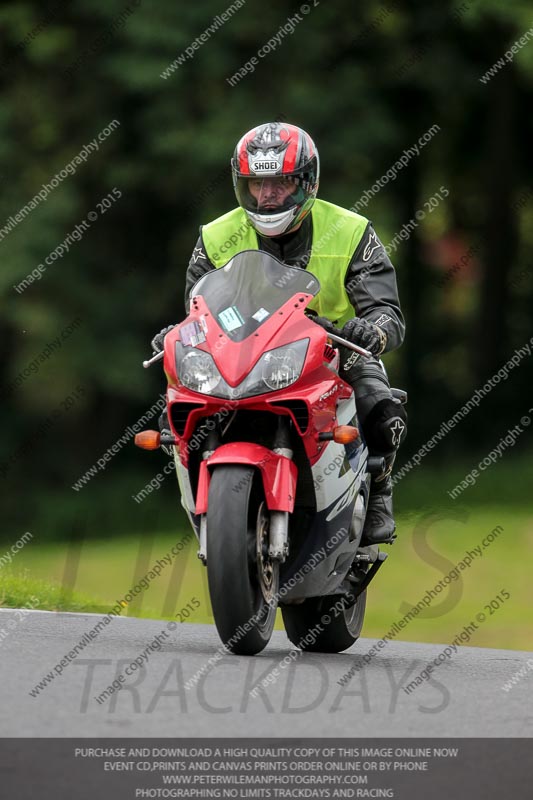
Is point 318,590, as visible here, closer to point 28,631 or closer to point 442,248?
point 28,631

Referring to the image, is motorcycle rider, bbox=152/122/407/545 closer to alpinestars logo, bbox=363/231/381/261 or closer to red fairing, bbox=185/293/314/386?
alpinestars logo, bbox=363/231/381/261

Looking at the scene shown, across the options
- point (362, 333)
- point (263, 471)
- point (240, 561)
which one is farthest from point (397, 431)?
point (240, 561)

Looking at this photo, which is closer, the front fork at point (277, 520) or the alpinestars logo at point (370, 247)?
the front fork at point (277, 520)

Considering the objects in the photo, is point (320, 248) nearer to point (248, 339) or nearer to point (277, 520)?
point (248, 339)

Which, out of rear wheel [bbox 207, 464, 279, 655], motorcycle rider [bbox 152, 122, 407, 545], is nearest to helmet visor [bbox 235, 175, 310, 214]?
motorcycle rider [bbox 152, 122, 407, 545]

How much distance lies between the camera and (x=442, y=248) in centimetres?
2866

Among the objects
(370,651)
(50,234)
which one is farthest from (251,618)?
(50,234)

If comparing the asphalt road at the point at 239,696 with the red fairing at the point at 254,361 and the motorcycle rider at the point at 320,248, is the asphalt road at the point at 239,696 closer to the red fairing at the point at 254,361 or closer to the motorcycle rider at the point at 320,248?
the red fairing at the point at 254,361

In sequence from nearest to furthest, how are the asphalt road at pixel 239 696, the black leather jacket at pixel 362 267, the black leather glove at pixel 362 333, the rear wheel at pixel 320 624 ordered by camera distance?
the asphalt road at pixel 239 696 → the black leather glove at pixel 362 333 → the black leather jacket at pixel 362 267 → the rear wheel at pixel 320 624

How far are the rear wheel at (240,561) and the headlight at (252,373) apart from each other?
0.33 meters

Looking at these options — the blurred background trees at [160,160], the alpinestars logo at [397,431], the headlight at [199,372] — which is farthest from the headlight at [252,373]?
the blurred background trees at [160,160]

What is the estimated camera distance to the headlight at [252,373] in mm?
5945

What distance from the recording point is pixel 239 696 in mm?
5102
